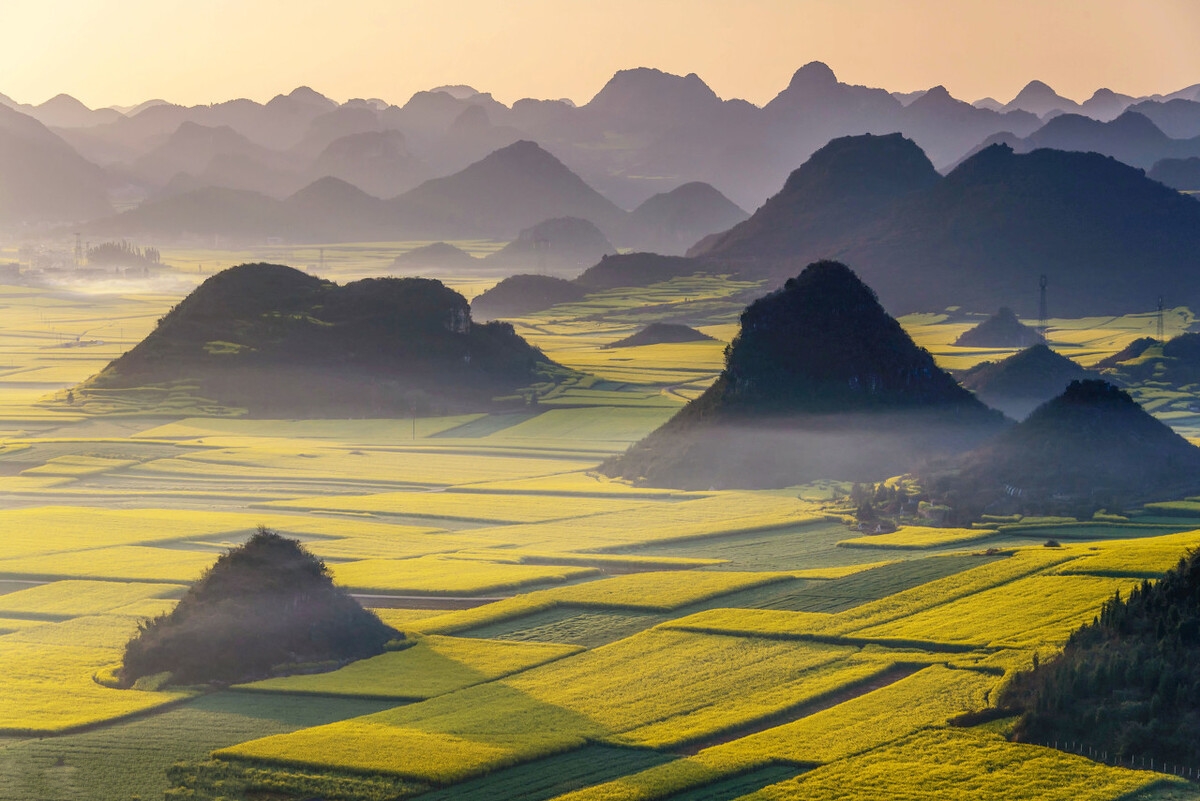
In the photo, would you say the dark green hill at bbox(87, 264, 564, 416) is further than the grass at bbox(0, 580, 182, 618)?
Yes

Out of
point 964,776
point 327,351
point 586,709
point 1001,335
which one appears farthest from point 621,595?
point 1001,335

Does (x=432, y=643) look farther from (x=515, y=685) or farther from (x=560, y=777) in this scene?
(x=560, y=777)

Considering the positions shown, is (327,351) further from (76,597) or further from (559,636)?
(559,636)

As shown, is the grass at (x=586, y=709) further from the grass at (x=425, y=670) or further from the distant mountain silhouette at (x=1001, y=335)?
the distant mountain silhouette at (x=1001, y=335)

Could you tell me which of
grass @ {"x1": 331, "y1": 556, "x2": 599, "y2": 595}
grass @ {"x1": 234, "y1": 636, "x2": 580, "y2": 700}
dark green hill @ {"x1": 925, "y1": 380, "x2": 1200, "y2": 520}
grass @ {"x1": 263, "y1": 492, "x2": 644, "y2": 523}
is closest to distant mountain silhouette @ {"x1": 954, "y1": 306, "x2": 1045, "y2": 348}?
dark green hill @ {"x1": 925, "y1": 380, "x2": 1200, "y2": 520}

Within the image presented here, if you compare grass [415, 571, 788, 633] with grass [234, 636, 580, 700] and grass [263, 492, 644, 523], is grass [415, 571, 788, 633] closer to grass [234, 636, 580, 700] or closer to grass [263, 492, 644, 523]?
grass [234, 636, 580, 700]

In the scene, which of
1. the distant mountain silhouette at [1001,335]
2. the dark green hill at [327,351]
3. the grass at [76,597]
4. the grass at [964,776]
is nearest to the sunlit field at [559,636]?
the grass at [964,776]
